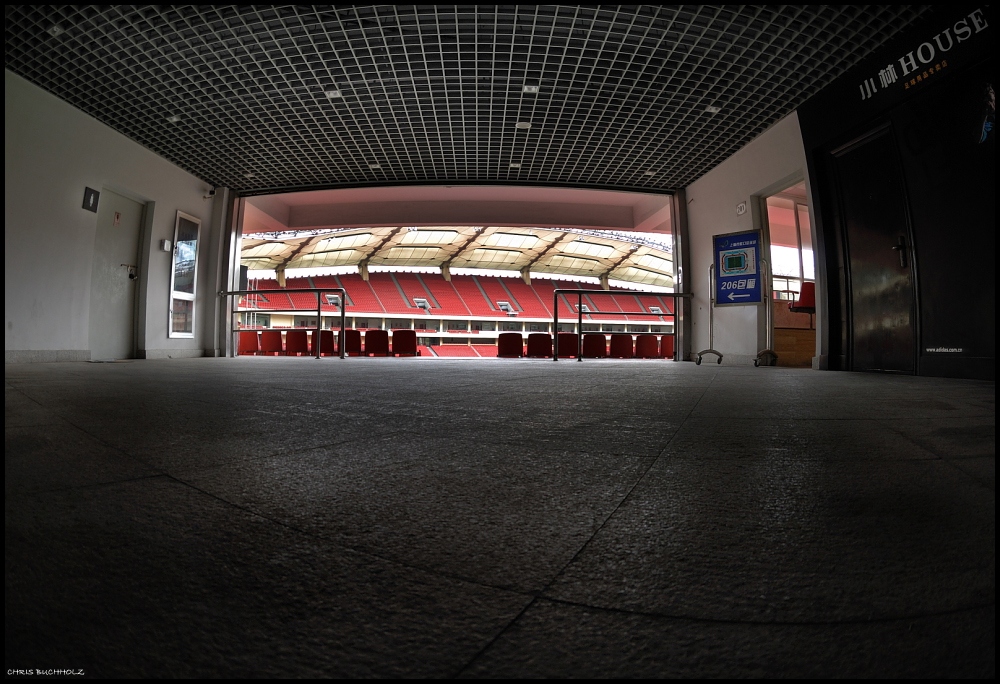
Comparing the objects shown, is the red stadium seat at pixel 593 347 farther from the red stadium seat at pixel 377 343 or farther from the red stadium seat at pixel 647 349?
the red stadium seat at pixel 377 343

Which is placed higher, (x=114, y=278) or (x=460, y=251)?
(x=460, y=251)

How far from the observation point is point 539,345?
9703 millimetres

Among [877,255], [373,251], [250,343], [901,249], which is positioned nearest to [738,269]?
[877,255]

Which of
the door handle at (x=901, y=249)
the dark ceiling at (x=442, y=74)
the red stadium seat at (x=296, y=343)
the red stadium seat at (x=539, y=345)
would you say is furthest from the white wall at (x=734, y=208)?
the red stadium seat at (x=296, y=343)

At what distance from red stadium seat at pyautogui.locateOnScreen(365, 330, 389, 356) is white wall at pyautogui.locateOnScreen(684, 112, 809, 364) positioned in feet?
19.6

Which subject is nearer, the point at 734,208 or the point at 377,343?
the point at 734,208

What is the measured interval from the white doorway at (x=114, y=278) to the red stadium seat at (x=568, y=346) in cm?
673

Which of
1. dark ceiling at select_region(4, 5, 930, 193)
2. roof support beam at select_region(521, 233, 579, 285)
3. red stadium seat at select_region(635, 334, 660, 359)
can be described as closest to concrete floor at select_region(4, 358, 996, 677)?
dark ceiling at select_region(4, 5, 930, 193)

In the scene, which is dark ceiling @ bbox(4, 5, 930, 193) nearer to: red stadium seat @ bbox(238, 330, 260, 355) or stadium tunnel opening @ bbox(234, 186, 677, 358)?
stadium tunnel opening @ bbox(234, 186, 677, 358)

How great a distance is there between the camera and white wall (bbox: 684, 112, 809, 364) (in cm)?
543

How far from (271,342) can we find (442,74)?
23.9ft

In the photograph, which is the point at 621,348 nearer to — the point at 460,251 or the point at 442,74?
the point at 442,74

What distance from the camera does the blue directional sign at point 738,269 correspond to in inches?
238

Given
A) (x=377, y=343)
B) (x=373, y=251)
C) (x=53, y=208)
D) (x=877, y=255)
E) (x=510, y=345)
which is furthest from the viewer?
(x=373, y=251)
